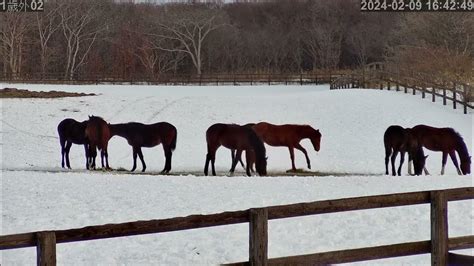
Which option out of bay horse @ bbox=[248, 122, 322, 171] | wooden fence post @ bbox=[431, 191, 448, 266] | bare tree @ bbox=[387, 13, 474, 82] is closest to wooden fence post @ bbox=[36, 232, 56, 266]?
wooden fence post @ bbox=[431, 191, 448, 266]

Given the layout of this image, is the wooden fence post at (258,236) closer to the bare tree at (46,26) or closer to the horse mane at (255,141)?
the horse mane at (255,141)

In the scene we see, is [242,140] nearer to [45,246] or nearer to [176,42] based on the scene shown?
[45,246]

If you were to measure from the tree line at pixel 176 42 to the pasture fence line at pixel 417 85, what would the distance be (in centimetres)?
1829

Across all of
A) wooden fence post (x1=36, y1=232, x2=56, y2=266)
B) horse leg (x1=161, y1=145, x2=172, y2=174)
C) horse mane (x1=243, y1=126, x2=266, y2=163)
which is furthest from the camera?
horse leg (x1=161, y1=145, x2=172, y2=174)

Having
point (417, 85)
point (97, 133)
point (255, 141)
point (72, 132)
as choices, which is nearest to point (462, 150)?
point (255, 141)

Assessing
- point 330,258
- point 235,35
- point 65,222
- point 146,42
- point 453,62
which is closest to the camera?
point 330,258

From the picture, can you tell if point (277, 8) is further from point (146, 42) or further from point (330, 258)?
point (330, 258)

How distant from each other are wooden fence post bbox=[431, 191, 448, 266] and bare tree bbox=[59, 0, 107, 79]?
6477 centimetres

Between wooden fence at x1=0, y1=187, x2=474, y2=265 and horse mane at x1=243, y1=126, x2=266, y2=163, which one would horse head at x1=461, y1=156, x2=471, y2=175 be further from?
wooden fence at x1=0, y1=187, x2=474, y2=265

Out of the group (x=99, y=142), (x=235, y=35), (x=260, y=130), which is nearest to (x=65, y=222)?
(x=99, y=142)

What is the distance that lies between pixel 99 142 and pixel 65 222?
8.11m

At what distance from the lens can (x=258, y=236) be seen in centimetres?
553

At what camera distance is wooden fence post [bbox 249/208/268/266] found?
18.1 feet

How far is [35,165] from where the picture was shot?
63.8ft
